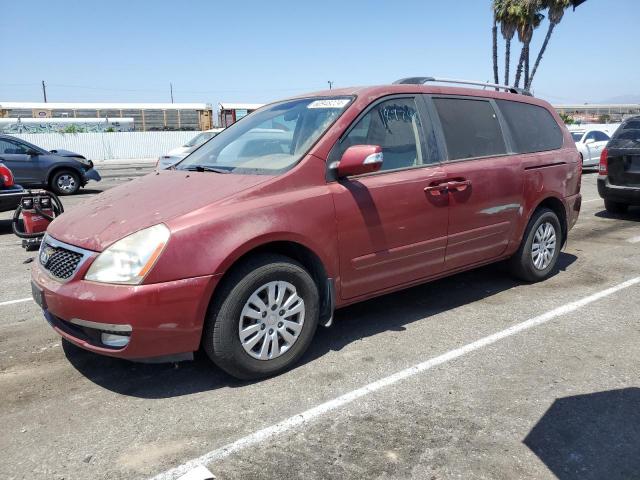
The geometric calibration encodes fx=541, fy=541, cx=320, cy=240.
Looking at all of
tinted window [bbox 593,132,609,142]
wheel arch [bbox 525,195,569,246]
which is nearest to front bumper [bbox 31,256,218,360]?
wheel arch [bbox 525,195,569,246]

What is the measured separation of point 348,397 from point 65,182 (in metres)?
12.3

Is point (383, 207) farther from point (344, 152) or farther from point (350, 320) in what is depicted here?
point (350, 320)

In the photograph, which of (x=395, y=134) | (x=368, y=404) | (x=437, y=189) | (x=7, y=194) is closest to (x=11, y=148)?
(x=7, y=194)

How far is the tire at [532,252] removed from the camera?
516cm

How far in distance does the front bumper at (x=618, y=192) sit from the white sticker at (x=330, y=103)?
6641mm

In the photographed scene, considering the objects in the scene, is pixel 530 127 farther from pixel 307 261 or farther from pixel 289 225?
pixel 289 225

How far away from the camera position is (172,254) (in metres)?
2.95

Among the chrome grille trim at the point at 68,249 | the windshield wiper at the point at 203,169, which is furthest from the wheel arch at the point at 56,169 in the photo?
the chrome grille trim at the point at 68,249

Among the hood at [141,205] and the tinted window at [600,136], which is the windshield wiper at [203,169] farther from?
the tinted window at [600,136]

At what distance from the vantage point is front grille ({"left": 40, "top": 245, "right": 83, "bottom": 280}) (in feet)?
10.3

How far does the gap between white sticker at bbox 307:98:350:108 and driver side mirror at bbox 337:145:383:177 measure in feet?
1.70

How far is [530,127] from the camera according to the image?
5.22 meters

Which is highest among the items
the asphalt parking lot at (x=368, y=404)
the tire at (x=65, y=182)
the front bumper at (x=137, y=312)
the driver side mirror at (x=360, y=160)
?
the driver side mirror at (x=360, y=160)

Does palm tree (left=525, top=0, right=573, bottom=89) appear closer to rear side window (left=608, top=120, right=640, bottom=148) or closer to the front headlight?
rear side window (left=608, top=120, right=640, bottom=148)
